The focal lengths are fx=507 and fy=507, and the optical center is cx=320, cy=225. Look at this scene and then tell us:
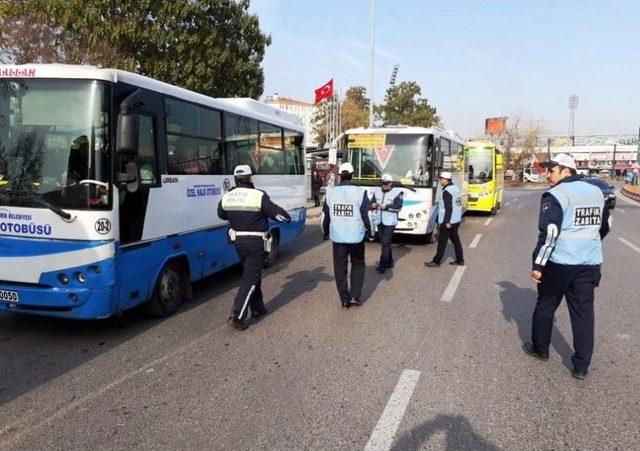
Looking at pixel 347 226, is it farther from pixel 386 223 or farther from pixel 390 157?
pixel 390 157

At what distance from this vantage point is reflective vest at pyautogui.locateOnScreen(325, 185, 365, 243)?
632 centimetres

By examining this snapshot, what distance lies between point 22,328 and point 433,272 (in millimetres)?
6243

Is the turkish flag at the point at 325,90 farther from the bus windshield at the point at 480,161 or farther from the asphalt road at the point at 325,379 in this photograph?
the asphalt road at the point at 325,379

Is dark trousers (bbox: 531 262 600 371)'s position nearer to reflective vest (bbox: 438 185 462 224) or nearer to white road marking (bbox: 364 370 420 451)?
white road marking (bbox: 364 370 420 451)

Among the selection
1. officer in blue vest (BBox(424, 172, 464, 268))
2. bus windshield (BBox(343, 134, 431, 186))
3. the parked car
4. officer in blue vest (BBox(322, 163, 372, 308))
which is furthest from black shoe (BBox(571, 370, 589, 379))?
bus windshield (BBox(343, 134, 431, 186))

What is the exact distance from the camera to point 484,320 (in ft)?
19.8

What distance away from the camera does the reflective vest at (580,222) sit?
13.9 ft

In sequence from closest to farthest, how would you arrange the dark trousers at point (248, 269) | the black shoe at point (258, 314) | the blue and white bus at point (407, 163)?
the dark trousers at point (248, 269) → the black shoe at point (258, 314) → the blue and white bus at point (407, 163)

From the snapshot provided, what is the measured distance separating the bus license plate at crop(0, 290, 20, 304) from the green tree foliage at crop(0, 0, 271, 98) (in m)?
11.6

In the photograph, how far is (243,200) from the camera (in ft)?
18.6

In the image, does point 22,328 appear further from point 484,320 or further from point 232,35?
point 232,35

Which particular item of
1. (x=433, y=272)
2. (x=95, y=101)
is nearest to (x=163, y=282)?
(x=95, y=101)

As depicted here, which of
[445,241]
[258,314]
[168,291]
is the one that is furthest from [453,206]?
[168,291]

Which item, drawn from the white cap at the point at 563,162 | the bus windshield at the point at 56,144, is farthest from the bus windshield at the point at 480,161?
the bus windshield at the point at 56,144
